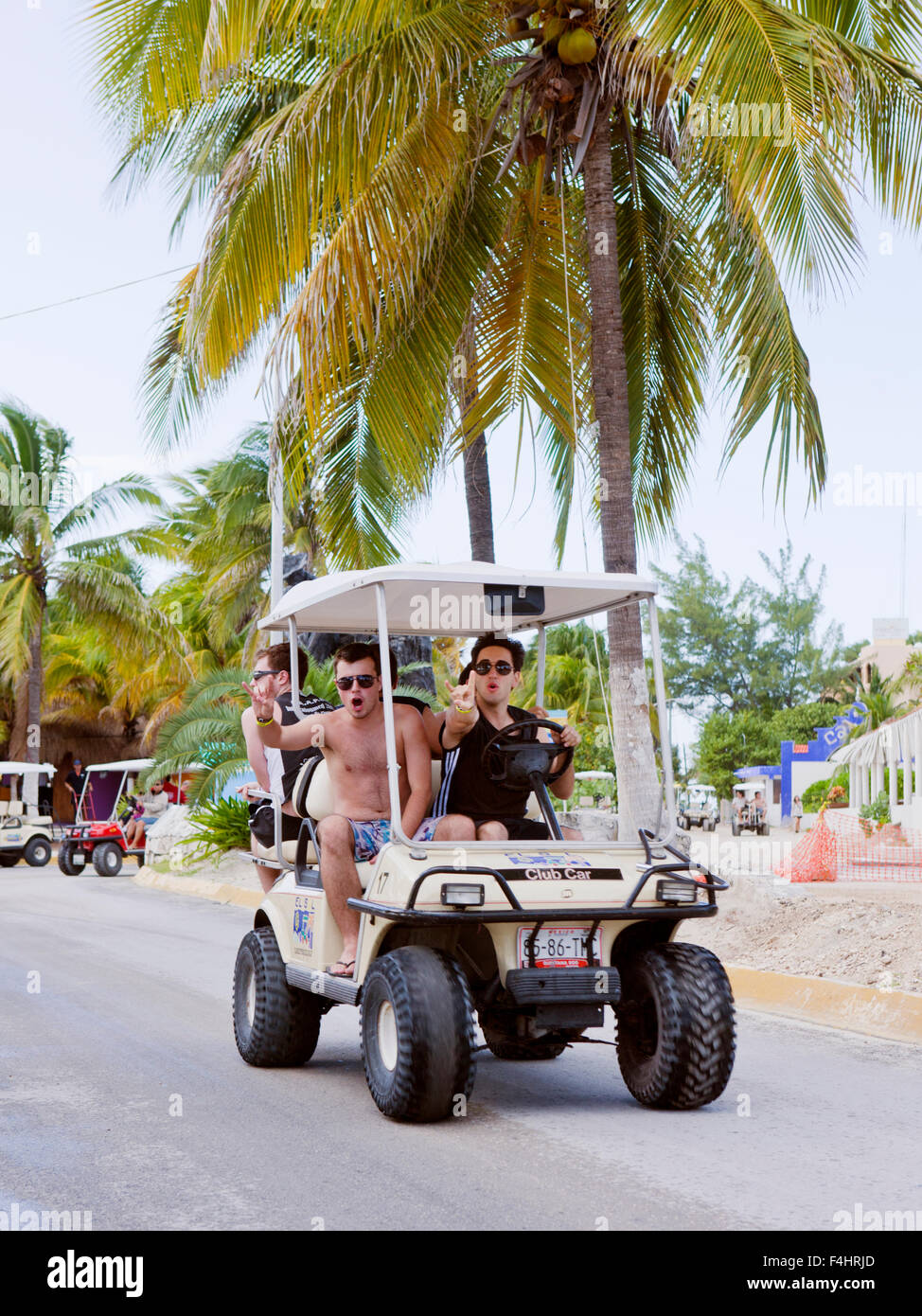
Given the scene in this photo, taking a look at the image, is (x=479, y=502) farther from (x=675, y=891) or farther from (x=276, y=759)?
(x=675, y=891)

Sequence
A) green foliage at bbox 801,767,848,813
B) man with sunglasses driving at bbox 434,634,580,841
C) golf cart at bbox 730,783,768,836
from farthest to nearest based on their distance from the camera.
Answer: green foliage at bbox 801,767,848,813 → golf cart at bbox 730,783,768,836 → man with sunglasses driving at bbox 434,634,580,841

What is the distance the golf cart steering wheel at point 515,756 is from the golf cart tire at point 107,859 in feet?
64.8

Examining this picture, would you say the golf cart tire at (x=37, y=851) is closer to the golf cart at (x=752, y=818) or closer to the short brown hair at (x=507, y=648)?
the golf cart at (x=752, y=818)

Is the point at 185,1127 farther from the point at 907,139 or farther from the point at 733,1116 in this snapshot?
the point at 907,139

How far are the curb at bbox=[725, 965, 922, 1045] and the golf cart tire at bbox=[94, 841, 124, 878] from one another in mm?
17080

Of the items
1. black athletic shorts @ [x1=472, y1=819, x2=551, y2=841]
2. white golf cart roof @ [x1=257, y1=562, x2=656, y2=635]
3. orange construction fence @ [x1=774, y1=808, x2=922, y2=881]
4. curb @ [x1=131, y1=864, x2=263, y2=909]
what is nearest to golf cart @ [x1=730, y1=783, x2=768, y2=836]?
orange construction fence @ [x1=774, y1=808, x2=922, y2=881]

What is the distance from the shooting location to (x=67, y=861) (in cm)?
2542

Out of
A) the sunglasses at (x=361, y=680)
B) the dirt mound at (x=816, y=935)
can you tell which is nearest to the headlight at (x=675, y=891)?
the sunglasses at (x=361, y=680)

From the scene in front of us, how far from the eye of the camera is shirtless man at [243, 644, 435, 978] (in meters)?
6.45

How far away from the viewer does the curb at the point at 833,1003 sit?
8.02 m

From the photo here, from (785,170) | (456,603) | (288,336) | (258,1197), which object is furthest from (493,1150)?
(288,336)

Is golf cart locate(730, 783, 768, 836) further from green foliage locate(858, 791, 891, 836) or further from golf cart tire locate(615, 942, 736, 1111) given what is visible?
golf cart tire locate(615, 942, 736, 1111)

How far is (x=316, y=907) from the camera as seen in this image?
656 cm

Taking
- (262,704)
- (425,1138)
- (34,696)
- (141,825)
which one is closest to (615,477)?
(262,704)
